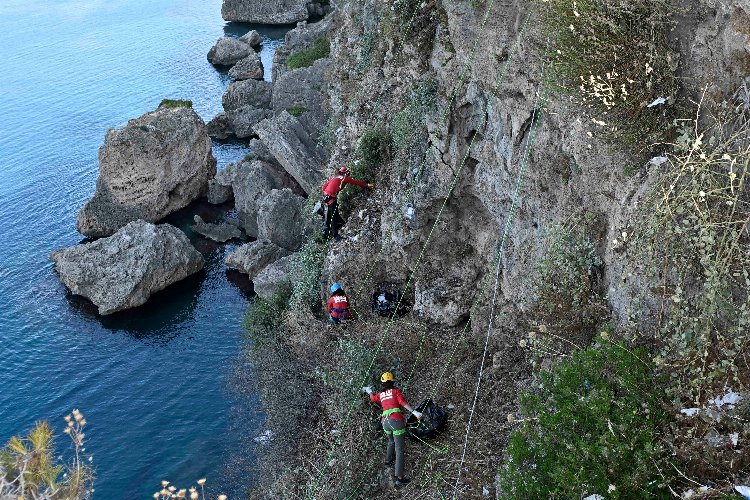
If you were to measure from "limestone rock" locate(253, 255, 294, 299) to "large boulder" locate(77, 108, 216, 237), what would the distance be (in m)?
8.25

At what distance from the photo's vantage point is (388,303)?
17.2 metres

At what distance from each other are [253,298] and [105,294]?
4.92 metres

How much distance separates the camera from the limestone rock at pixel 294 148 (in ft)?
90.1

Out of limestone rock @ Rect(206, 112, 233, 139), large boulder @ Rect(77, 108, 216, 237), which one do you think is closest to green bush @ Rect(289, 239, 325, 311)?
large boulder @ Rect(77, 108, 216, 237)

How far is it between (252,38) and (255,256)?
86.1 feet

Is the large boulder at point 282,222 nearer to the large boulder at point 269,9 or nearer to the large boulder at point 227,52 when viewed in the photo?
the large boulder at point 227,52

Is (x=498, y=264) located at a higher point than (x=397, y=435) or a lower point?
higher

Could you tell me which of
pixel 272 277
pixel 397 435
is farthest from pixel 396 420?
pixel 272 277

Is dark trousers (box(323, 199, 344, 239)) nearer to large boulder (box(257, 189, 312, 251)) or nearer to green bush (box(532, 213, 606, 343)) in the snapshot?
large boulder (box(257, 189, 312, 251))

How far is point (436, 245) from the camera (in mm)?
16562

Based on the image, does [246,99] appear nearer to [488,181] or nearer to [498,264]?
[488,181]

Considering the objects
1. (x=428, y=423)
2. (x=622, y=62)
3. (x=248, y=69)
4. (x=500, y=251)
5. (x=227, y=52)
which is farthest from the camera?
(x=227, y=52)

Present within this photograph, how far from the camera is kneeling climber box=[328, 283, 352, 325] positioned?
17.6 metres

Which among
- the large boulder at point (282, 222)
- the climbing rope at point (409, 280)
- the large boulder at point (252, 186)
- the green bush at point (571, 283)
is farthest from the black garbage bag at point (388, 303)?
the large boulder at point (252, 186)
